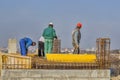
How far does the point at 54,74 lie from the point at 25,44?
3810 millimetres

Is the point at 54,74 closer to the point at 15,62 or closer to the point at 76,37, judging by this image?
the point at 15,62

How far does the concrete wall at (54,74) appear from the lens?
14.0 meters

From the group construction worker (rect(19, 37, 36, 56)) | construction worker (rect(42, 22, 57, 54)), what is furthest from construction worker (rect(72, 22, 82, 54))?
construction worker (rect(19, 37, 36, 56))

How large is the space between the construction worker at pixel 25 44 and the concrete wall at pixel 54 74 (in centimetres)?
326

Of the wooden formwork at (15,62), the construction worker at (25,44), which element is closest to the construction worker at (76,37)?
the construction worker at (25,44)

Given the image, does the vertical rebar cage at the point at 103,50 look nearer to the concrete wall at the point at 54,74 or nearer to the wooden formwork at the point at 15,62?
the concrete wall at the point at 54,74

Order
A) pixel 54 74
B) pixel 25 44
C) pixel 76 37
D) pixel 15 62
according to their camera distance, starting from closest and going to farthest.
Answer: pixel 54 74 < pixel 15 62 < pixel 76 37 < pixel 25 44

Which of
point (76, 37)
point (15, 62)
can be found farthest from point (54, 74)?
point (76, 37)

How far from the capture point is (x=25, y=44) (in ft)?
57.9

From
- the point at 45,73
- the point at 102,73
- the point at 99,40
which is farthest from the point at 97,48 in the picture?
the point at 45,73

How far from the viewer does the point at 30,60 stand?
14.5 meters

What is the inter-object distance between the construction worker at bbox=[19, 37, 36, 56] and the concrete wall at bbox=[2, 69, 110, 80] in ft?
10.7

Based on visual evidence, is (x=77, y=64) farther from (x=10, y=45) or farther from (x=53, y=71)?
(x=10, y=45)

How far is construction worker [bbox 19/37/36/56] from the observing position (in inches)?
682
